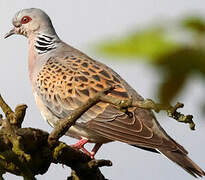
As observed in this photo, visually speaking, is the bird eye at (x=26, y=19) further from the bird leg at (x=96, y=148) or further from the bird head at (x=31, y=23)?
the bird leg at (x=96, y=148)

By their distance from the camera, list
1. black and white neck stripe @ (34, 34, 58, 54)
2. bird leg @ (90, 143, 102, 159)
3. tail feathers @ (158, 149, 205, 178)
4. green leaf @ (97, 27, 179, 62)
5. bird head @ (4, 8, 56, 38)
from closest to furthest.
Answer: green leaf @ (97, 27, 179, 62) < tail feathers @ (158, 149, 205, 178) < bird leg @ (90, 143, 102, 159) < black and white neck stripe @ (34, 34, 58, 54) < bird head @ (4, 8, 56, 38)

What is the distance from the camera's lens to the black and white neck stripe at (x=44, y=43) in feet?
26.0

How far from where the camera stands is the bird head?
8.31 metres

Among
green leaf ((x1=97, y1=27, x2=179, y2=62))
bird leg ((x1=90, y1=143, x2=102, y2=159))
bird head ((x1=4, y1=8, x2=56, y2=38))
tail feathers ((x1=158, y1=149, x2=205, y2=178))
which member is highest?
green leaf ((x1=97, y1=27, x2=179, y2=62))

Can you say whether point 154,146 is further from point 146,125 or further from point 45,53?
point 45,53

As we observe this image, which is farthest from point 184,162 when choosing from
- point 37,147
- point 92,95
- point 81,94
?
point 37,147

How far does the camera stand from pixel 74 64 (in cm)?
736

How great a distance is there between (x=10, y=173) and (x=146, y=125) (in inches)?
139

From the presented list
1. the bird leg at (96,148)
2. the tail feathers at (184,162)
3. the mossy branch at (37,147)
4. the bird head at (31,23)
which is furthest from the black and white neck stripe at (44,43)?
the mossy branch at (37,147)

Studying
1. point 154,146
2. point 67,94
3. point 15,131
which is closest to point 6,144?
point 15,131

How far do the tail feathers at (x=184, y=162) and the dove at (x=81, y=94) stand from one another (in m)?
0.01

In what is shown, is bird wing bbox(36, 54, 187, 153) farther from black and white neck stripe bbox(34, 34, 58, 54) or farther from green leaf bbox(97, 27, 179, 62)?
green leaf bbox(97, 27, 179, 62)

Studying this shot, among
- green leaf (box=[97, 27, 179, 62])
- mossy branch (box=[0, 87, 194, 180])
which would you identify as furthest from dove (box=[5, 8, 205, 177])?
green leaf (box=[97, 27, 179, 62])

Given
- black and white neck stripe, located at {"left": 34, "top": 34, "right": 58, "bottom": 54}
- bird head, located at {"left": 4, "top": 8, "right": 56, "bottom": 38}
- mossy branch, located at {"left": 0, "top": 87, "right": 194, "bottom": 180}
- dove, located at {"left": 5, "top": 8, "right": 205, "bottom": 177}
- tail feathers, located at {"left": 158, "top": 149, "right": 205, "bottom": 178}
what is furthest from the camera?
bird head, located at {"left": 4, "top": 8, "right": 56, "bottom": 38}
